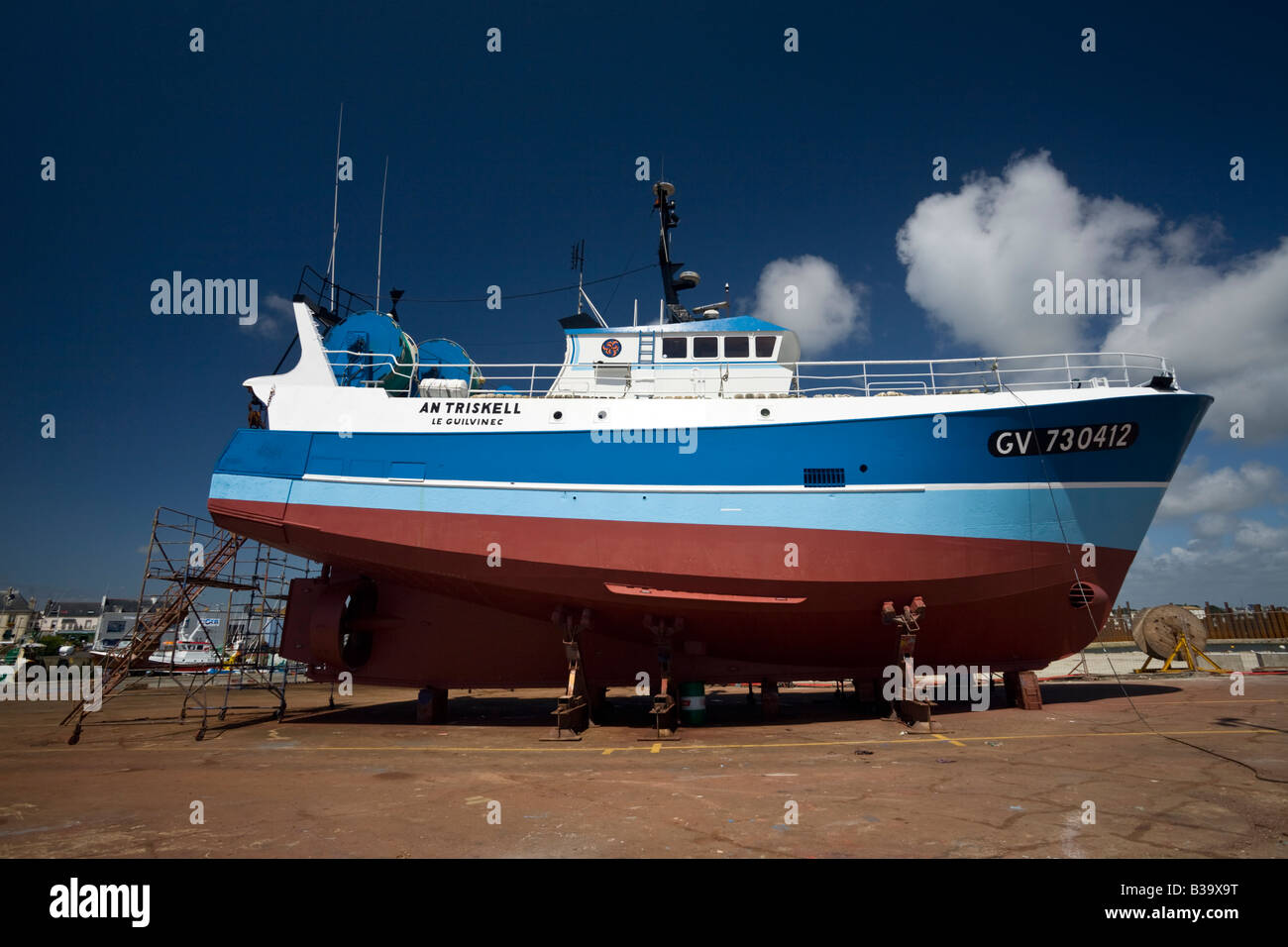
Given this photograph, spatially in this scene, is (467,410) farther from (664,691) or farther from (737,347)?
(664,691)

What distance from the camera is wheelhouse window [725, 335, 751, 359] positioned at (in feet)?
44.3

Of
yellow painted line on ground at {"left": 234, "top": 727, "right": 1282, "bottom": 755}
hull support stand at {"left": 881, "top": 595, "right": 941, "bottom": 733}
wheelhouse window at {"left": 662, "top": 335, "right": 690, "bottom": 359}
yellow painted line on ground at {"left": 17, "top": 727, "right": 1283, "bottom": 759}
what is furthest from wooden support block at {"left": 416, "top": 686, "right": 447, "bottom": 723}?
hull support stand at {"left": 881, "top": 595, "right": 941, "bottom": 733}

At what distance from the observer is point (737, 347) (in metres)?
13.5

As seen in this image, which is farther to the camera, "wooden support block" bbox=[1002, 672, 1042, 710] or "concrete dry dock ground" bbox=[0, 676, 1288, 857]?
"wooden support block" bbox=[1002, 672, 1042, 710]

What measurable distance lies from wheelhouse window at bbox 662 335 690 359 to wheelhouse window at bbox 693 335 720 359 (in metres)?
0.20

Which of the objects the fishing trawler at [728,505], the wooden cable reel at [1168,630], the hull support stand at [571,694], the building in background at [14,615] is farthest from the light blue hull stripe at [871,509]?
the building in background at [14,615]

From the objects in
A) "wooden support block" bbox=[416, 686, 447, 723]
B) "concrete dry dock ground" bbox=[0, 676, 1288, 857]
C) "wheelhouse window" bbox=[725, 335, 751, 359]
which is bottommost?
"wooden support block" bbox=[416, 686, 447, 723]

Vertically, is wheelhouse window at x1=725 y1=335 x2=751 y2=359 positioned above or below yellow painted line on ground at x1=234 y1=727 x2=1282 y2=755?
above

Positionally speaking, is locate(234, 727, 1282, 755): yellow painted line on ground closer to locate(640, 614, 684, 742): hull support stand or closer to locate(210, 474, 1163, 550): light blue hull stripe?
locate(640, 614, 684, 742): hull support stand

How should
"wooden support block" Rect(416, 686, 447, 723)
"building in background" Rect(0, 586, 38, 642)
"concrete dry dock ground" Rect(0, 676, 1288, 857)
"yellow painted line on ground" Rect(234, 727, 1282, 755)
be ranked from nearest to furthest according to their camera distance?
"concrete dry dock ground" Rect(0, 676, 1288, 857) < "yellow painted line on ground" Rect(234, 727, 1282, 755) < "wooden support block" Rect(416, 686, 447, 723) < "building in background" Rect(0, 586, 38, 642)

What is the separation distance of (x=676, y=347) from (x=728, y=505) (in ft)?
13.3

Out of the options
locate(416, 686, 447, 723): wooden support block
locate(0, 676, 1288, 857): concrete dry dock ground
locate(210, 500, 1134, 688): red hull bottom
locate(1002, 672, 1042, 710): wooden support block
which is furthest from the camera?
locate(416, 686, 447, 723): wooden support block

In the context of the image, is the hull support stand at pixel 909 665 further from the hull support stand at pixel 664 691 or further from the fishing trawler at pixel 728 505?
the hull support stand at pixel 664 691

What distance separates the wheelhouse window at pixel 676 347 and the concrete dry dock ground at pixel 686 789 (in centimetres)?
782
